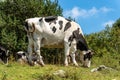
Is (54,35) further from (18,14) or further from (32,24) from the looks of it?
(18,14)

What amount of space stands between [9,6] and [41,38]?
14176mm

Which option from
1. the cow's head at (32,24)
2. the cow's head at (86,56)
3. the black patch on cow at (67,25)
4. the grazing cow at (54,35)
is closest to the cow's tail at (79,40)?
the grazing cow at (54,35)

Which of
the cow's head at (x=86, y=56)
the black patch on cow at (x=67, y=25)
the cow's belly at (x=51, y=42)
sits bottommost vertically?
the cow's head at (x=86, y=56)

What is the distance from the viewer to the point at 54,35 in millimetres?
21516

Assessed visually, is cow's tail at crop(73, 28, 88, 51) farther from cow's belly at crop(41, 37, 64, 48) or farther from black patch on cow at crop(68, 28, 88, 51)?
cow's belly at crop(41, 37, 64, 48)

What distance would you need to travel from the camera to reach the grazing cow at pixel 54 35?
21031mm

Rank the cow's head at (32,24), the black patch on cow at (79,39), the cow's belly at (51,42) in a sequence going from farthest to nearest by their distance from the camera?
1. the black patch on cow at (79,39)
2. the cow's belly at (51,42)
3. the cow's head at (32,24)

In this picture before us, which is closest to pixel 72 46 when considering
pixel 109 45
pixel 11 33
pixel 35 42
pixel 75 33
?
pixel 75 33

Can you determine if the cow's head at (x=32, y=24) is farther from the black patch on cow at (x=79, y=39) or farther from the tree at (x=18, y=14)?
the tree at (x=18, y=14)

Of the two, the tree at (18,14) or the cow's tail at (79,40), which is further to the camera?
the tree at (18,14)

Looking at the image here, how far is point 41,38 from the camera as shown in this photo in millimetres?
21156

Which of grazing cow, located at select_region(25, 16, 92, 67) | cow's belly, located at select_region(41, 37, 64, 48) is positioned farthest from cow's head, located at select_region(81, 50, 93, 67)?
cow's belly, located at select_region(41, 37, 64, 48)

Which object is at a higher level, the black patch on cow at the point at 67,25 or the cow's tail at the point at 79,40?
the black patch on cow at the point at 67,25

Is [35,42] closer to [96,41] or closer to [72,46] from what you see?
[72,46]
